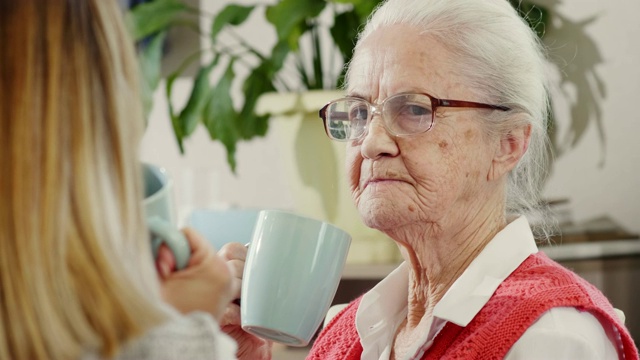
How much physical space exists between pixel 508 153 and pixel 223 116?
92 cm

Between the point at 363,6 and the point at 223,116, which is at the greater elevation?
the point at 363,6

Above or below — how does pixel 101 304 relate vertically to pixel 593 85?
above

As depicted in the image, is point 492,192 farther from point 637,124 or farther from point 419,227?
point 637,124

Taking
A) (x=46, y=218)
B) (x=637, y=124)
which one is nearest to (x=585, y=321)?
(x=46, y=218)

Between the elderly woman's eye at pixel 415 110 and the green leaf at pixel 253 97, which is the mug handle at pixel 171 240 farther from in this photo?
the green leaf at pixel 253 97

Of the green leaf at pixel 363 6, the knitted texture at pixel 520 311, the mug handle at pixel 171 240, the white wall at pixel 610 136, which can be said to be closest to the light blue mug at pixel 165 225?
the mug handle at pixel 171 240

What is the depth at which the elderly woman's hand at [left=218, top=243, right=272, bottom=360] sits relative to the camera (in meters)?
1.05

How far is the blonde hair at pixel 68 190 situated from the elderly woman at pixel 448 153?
1.81 ft

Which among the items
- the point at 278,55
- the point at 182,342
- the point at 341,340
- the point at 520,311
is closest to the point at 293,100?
the point at 278,55

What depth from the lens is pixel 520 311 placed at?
3.22 ft

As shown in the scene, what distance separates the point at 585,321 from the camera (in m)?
0.98

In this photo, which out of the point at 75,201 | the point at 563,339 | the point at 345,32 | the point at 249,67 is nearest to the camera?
the point at 75,201

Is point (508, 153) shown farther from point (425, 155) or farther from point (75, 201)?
point (75, 201)

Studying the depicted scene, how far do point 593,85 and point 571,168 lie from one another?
0.19m
